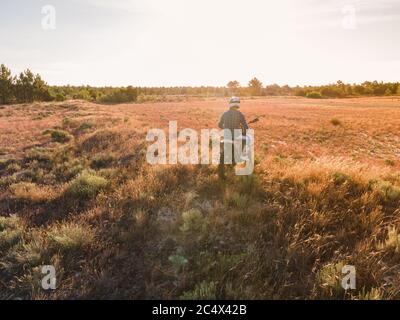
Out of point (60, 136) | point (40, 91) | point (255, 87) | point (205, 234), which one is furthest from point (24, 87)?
point (255, 87)

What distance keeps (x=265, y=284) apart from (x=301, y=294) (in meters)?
0.52

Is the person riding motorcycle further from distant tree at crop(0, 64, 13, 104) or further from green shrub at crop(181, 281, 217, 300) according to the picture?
distant tree at crop(0, 64, 13, 104)

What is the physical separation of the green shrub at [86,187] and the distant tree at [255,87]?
135 meters

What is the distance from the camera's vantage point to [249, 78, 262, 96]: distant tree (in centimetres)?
13712

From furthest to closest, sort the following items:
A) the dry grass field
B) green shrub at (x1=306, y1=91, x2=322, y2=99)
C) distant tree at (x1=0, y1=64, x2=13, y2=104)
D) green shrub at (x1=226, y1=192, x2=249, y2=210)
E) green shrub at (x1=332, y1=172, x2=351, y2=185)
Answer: green shrub at (x1=306, y1=91, x2=322, y2=99)
distant tree at (x1=0, y1=64, x2=13, y2=104)
green shrub at (x1=332, y1=172, x2=351, y2=185)
green shrub at (x1=226, y1=192, x2=249, y2=210)
the dry grass field

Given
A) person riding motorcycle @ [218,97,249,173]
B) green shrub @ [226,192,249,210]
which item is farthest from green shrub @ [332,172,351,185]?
person riding motorcycle @ [218,97,249,173]

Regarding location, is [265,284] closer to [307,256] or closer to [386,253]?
[307,256]

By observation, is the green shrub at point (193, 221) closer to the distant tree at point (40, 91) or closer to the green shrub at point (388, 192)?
the green shrub at point (388, 192)

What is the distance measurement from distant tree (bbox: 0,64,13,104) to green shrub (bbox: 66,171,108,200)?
2882 inches

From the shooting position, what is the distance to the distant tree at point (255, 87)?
137m

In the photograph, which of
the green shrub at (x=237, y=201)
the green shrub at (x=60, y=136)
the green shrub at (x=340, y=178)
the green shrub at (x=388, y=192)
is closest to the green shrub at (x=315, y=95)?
the green shrub at (x=60, y=136)

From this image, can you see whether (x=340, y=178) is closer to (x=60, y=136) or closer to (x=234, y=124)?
(x=234, y=124)

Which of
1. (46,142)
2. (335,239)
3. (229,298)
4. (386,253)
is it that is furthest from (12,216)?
(46,142)

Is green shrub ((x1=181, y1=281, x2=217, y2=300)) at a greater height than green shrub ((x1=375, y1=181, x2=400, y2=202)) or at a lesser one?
lesser
